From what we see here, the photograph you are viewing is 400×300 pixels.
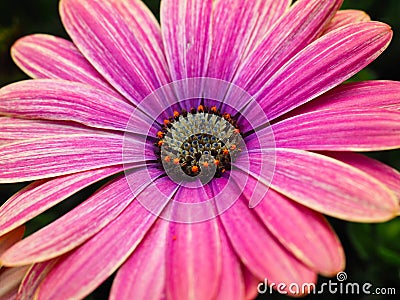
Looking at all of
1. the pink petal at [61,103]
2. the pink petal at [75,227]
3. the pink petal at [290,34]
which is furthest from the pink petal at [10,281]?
the pink petal at [290,34]

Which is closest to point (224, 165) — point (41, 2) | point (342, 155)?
point (342, 155)

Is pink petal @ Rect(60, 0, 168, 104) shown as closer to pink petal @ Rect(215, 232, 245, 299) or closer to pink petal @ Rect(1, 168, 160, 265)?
pink petal @ Rect(1, 168, 160, 265)

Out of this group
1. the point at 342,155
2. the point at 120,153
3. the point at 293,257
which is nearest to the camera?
the point at 293,257

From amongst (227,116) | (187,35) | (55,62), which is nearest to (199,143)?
(227,116)

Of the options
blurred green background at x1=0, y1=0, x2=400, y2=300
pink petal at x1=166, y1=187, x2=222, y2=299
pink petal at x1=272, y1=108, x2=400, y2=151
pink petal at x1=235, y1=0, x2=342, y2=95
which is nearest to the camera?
pink petal at x1=166, y1=187, x2=222, y2=299

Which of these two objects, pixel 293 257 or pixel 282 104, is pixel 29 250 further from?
pixel 282 104

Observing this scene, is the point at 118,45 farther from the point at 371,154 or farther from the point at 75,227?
the point at 371,154

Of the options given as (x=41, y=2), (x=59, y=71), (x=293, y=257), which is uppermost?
(x=41, y=2)

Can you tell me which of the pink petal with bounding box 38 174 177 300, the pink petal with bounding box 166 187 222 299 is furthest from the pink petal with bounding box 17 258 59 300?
the pink petal with bounding box 166 187 222 299
